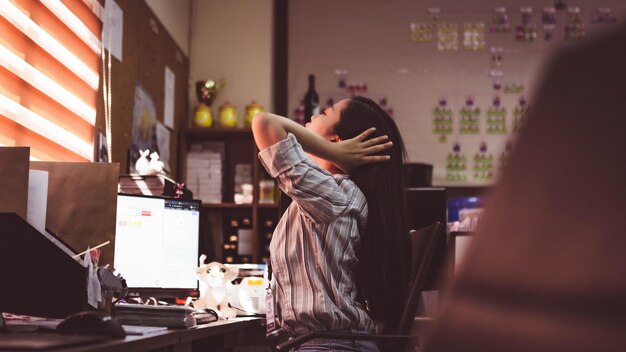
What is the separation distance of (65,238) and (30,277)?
507 mm

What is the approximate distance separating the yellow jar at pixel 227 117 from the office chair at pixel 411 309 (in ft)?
10.8

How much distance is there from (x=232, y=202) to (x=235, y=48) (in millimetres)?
1172

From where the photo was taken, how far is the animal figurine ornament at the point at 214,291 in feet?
8.29

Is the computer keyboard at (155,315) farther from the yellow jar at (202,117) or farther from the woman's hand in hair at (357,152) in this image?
the yellow jar at (202,117)

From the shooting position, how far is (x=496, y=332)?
0.83 ft

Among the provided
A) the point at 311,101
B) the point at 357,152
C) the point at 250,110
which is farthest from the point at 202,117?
the point at 357,152

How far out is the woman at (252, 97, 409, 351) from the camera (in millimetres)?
1812

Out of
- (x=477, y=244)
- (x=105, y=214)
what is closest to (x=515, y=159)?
(x=477, y=244)

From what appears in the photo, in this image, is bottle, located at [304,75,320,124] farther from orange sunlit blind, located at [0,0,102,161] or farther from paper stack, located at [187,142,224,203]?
orange sunlit blind, located at [0,0,102,161]

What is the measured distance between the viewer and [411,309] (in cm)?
182

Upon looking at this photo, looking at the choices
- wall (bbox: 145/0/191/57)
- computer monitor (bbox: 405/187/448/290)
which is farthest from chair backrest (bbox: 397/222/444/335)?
wall (bbox: 145/0/191/57)

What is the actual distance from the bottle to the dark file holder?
394 centimetres

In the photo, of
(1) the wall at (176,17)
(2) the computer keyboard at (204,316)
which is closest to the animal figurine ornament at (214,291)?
(2) the computer keyboard at (204,316)

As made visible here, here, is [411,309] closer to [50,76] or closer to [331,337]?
[331,337]
